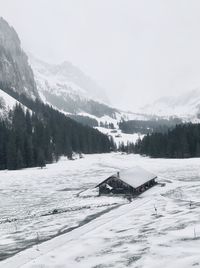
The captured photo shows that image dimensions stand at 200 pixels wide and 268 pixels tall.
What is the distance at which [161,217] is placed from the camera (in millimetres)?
37438

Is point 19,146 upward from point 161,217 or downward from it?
upward

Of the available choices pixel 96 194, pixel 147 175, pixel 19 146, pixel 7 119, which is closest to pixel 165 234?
pixel 96 194

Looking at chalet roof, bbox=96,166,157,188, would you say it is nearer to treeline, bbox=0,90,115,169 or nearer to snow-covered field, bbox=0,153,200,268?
snow-covered field, bbox=0,153,200,268

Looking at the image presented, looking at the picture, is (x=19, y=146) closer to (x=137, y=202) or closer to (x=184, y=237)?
(x=137, y=202)

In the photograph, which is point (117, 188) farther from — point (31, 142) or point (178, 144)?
point (178, 144)

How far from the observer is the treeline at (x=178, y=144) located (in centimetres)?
14825

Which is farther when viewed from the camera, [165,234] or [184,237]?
A: [165,234]

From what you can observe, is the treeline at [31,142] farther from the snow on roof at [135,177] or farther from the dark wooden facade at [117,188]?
the dark wooden facade at [117,188]

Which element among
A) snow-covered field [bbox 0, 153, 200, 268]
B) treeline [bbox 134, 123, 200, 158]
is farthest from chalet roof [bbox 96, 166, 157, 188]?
treeline [bbox 134, 123, 200, 158]

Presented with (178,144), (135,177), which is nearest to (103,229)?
(135,177)

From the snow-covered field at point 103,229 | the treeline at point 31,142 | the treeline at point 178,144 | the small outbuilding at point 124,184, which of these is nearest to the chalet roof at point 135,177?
the small outbuilding at point 124,184

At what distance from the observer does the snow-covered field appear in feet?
80.1

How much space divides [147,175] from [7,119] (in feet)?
406

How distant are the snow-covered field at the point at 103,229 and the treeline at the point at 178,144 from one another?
8920 centimetres
